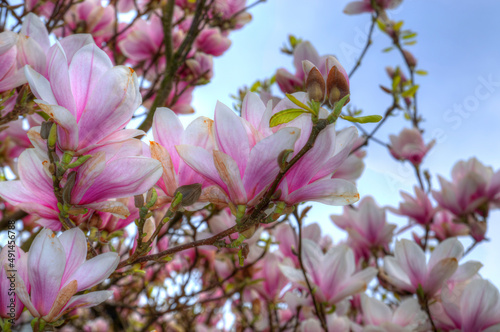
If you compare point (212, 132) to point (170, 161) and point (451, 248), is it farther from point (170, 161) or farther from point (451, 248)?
point (451, 248)

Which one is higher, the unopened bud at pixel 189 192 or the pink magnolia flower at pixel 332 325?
the unopened bud at pixel 189 192

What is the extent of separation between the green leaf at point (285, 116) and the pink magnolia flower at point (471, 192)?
55.1 inches

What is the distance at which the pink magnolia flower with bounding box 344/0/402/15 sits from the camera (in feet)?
5.66

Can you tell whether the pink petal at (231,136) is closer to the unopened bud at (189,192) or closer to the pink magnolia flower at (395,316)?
the unopened bud at (189,192)

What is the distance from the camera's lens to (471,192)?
1.70 meters

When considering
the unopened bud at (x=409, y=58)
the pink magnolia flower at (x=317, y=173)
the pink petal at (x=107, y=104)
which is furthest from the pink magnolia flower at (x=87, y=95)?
the unopened bud at (x=409, y=58)

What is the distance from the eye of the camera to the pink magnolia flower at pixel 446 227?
1713 mm

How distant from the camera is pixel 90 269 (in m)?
0.58

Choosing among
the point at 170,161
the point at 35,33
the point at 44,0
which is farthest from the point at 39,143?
the point at 44,0

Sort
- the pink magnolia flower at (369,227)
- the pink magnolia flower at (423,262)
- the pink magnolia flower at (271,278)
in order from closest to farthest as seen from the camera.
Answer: the pink magnolia flower at (423,262) < the pink magnolia flower at (271,278) < the pink magnolia flower at (369,227)

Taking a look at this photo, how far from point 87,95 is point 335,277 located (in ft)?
2.78

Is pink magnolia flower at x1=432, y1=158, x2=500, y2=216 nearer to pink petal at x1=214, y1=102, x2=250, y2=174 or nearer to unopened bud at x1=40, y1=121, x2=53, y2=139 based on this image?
pink petal at x1=214, y1=102, x2=250, y2=174

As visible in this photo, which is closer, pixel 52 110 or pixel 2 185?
pixel 52 110

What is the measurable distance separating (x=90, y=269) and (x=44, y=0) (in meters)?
1.16
